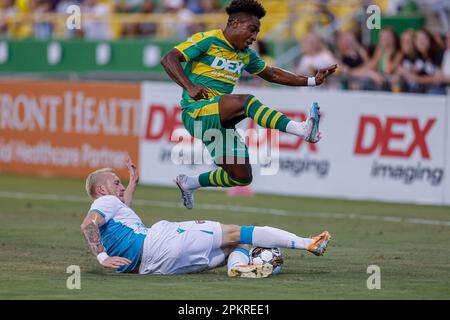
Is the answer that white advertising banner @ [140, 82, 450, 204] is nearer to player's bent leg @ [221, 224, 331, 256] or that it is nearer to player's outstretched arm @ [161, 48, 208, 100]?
player's outstretched arm @ [161, 48, 208, 100]

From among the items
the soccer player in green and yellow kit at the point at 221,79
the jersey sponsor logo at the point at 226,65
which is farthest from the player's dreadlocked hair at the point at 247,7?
the jersey sponsor logo at the point at 226,65

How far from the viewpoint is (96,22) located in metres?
28.5

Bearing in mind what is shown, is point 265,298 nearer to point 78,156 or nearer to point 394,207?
point 394,207

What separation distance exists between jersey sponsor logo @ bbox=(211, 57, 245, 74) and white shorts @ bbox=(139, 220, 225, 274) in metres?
2.33

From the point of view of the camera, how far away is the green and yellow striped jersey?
11.9 m

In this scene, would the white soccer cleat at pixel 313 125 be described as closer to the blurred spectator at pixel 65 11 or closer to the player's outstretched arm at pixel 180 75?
the player's outstretched arm at pixel 180 75

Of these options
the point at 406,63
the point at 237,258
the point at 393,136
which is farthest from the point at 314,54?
the point at 237,258

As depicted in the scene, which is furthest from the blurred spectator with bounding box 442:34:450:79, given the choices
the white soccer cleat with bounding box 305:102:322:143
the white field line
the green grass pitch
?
the white soccer cleat with bounding box 305:102:322:143

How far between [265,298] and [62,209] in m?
8.64

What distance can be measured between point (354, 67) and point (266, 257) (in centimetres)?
1026

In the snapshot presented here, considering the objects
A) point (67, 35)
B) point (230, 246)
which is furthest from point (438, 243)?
point (67, 35)

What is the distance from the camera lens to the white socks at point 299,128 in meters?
10.8

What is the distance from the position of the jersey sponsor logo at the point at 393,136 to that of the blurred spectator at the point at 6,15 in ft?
48.2

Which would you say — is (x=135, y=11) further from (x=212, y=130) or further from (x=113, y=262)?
(x=113, y=262)
